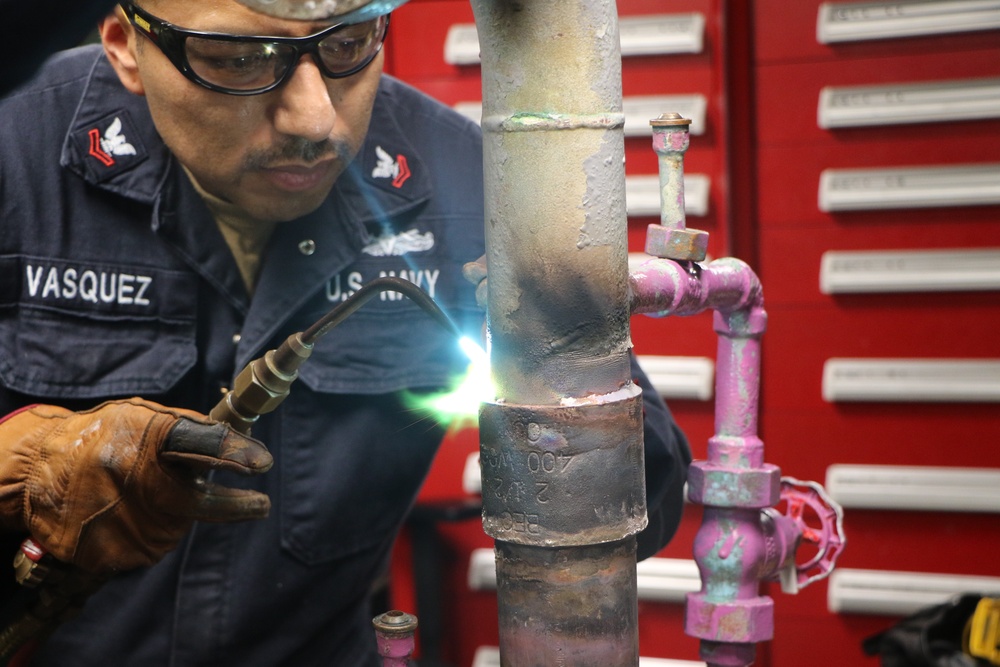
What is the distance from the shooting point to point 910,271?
264 centimetres

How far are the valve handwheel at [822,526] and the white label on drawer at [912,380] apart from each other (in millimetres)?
1331

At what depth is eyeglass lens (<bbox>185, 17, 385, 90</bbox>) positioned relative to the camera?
1261mm

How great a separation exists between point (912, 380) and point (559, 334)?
198cm

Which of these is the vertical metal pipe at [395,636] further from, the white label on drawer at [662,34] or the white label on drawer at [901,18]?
the white label on drawer at [901,18]

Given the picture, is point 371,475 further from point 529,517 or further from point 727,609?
point 529,517

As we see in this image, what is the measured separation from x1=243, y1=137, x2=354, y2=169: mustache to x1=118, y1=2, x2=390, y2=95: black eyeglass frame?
0.08 m

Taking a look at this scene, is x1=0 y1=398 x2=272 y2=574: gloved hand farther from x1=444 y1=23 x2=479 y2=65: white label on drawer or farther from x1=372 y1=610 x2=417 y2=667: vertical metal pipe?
x1=444 y1=23 x2=479 y2=65: white label on drawer

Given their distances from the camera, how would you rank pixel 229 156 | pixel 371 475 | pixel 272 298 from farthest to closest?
pixel 371 475 < pixel 272 298 < pixel 229 156

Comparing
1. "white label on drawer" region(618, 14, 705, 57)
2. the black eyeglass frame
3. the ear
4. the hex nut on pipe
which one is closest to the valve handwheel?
the hex nut on pipe

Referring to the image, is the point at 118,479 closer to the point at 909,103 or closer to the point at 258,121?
the point at 258,121

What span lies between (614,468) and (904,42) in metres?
2.02

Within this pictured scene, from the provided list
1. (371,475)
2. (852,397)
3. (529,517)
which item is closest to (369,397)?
(371,475)

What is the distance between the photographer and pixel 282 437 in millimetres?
1598

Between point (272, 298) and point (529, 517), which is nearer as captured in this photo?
point (529, 517)
